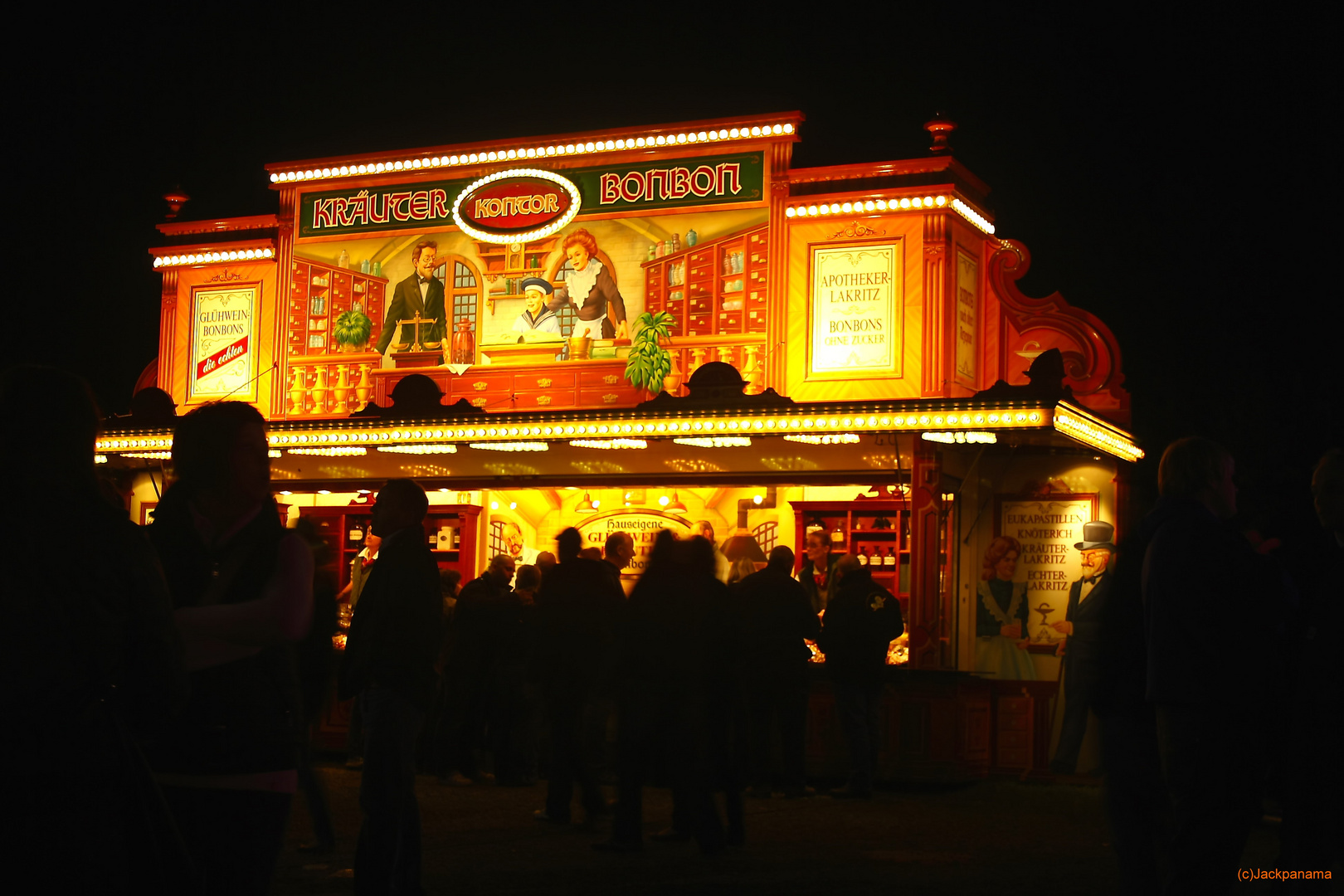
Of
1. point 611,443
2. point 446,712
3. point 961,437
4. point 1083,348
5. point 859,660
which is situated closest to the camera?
point 859,660

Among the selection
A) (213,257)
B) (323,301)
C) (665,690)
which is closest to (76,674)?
(665,690)

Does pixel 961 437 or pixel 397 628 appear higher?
pixel 961 437

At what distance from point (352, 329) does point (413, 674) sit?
39.2 ft

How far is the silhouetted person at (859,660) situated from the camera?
470 inches

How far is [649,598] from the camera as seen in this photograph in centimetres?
887

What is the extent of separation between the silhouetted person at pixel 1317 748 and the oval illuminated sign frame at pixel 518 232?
12492 millimetres

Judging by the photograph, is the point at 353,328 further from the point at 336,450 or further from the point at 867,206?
the point at 867,206

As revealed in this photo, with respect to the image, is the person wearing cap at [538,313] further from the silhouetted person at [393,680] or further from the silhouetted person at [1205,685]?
the silhouetted person at [1205,685]

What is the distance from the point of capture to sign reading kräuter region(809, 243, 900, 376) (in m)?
15.7

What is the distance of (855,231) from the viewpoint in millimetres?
15922

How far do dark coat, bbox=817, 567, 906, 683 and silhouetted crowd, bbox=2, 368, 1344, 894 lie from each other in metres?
0.08

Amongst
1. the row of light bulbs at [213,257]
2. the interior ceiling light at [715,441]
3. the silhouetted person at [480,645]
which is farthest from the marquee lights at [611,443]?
the row of light bulbs at [213,257]

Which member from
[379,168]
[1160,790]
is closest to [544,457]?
[379,168]

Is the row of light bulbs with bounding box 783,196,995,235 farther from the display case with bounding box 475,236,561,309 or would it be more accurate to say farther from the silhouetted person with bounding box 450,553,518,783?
the silhouetted person with bounding box 450,553,518,783
